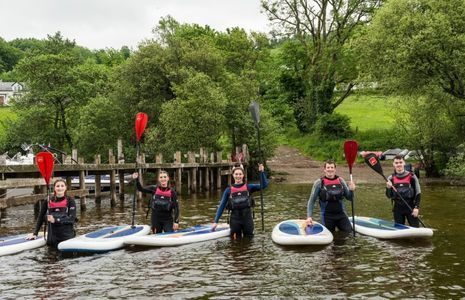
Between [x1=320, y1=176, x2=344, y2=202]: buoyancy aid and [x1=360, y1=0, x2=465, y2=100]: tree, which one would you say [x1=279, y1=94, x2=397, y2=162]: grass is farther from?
[x1=320, y1=176, x2=344, y2=202]: buoyancy aid

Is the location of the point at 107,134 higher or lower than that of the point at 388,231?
higher

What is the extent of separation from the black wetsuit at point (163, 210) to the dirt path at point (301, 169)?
790 inches

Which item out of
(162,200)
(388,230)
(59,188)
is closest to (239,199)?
(162,200)

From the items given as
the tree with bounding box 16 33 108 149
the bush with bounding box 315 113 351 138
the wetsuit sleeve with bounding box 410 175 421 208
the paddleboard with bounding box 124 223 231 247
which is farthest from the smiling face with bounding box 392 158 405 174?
the bush with bounding box 315 113 351 138

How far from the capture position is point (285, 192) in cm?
2445

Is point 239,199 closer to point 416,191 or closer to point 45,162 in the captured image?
point 416,191

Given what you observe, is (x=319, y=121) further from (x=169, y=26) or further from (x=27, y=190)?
(x=27, y=190)

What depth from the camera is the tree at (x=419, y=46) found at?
2147 cm

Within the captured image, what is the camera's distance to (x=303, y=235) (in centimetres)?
1007

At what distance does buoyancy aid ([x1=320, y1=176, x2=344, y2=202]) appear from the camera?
10.3 metres

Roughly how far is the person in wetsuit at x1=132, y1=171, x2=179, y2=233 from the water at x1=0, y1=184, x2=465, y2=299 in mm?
945

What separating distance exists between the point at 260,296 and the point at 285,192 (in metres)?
17.8

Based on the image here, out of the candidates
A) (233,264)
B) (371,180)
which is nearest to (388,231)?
(233,264)

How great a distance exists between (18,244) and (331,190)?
602 cm
